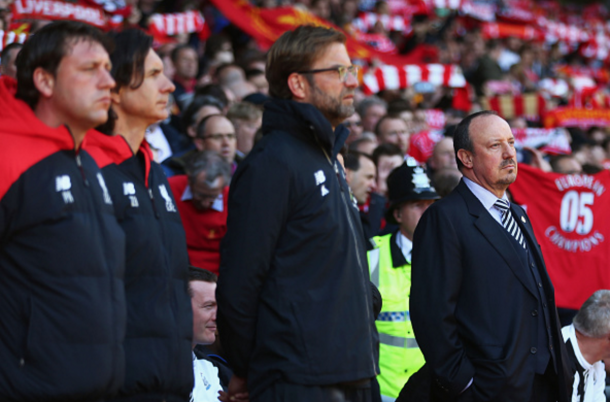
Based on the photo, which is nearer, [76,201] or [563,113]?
[76,201]

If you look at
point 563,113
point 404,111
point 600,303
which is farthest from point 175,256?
point 563,113

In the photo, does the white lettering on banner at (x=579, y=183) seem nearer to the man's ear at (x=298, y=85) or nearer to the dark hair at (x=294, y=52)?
the dark hair at (x=294, y=52)

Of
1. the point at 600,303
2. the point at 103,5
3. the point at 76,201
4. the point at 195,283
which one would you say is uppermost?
the point at 103,5

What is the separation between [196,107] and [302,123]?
4447mm

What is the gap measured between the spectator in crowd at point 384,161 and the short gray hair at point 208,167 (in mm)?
2112

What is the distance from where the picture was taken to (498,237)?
4.27 m

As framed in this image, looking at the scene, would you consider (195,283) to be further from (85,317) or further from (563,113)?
(563,113)

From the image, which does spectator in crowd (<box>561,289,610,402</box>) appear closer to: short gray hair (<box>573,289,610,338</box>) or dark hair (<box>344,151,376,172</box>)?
short gray hair (<box>573,289,610,338</box>)

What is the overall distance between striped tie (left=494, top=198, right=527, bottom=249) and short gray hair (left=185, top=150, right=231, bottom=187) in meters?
2.30

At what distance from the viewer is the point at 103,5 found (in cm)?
1022

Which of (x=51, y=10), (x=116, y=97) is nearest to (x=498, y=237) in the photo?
(x=116, y=97)

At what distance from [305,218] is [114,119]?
818mm

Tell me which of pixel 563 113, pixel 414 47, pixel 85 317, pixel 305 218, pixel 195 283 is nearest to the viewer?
pixel 85 317

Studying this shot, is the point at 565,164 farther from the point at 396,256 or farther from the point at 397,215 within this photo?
the point at 396,256
